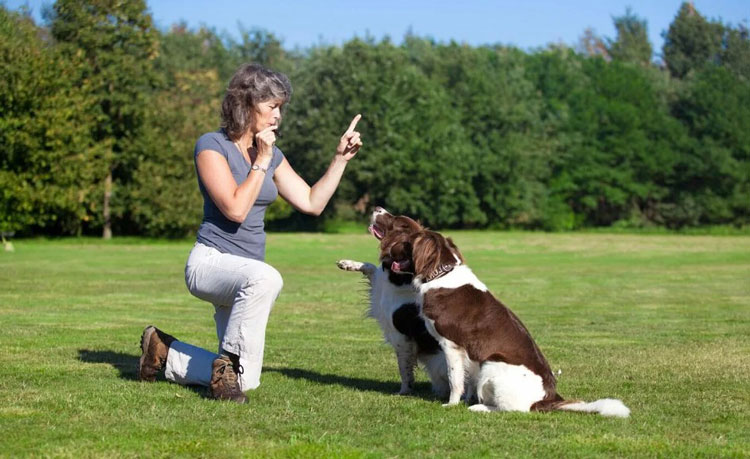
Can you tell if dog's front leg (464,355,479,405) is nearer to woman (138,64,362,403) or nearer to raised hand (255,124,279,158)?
woman (138,64,362,403)

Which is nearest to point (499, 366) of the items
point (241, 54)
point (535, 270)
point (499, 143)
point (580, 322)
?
point (580, 322)

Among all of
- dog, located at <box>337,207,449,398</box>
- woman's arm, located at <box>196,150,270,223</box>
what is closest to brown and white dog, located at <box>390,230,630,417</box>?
dog, located at <box>337,207,449,398</box>

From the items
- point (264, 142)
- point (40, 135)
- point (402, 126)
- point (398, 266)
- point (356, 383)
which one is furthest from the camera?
point (402, 126)

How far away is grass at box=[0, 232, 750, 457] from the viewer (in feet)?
18.9

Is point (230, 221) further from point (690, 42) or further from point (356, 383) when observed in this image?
point (690, 42)

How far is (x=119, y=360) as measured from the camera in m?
9.52

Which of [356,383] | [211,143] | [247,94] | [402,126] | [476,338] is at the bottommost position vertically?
[356,383]

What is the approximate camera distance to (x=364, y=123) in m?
61.8

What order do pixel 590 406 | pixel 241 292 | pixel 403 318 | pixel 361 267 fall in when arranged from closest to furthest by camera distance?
pixel 590 406
pixel 241 292
pixel 403 318
pixel 361 267

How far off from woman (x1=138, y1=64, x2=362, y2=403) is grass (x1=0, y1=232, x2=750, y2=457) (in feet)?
1.27

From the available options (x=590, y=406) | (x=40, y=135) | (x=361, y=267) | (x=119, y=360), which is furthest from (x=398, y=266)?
(x=40, y=135)

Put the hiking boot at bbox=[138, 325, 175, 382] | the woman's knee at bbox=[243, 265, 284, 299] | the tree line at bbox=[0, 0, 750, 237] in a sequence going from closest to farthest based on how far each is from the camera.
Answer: the woman's knee at bbox=[243, 265, 284, 299] → the hiking boot at bbox=[138, 325, 175, 382] → the tree line at bbox=[0, 0, 750, 237]

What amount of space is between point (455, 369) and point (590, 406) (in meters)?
1.07

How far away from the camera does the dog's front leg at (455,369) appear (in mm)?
A: 7258
